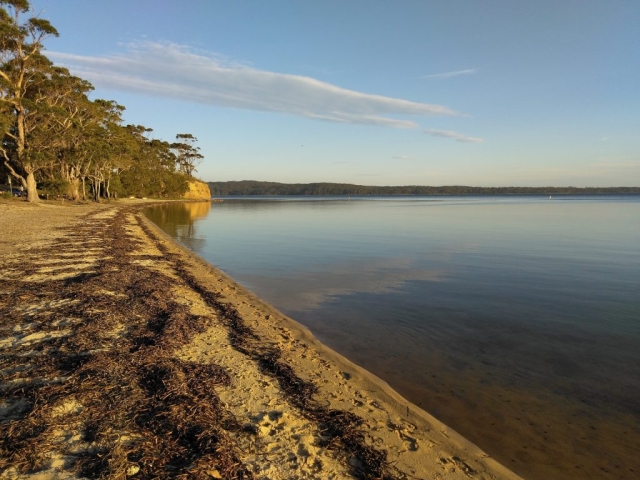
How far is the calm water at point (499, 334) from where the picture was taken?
15.8 feet

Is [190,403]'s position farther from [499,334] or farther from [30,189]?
[30,189]

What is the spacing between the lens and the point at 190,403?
4.45 m

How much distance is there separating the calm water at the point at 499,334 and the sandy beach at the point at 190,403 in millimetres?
739

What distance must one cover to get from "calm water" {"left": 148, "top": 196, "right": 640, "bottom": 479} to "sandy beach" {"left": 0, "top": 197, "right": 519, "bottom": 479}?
0.74 metres

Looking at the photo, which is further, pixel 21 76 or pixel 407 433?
pixel 21 76

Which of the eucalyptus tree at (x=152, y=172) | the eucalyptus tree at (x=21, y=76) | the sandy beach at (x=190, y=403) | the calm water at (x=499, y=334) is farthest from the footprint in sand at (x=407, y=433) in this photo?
the eucalyptus tree at (x=152, y=172)

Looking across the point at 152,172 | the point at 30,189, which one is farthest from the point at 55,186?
the point at 152,172

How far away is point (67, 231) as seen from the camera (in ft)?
68.0

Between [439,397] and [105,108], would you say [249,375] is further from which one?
[105,108]

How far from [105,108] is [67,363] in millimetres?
58119

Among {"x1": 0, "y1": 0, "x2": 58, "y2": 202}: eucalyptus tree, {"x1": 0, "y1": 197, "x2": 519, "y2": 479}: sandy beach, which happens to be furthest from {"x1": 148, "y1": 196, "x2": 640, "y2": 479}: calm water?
{"x1": 0, "y1": 0, "x2": 58, "y2": 202}: eucalyptus tree

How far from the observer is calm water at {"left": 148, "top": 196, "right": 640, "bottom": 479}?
15.8 ft

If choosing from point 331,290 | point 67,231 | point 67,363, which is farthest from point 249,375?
point 67,231

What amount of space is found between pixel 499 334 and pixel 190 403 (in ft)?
20.9
